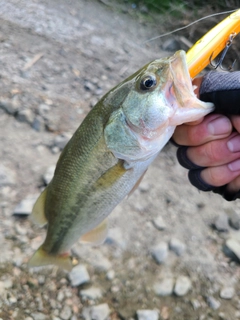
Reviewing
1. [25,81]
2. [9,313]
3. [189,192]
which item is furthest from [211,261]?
[25,81]

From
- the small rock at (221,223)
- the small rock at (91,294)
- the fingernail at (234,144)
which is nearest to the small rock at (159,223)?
the small rock at (221,223)

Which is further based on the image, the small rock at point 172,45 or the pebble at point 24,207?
the small rock at point 172,45

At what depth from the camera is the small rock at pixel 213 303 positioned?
9.14 feet

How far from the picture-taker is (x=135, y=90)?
6.18ft

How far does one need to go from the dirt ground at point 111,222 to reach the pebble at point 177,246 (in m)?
0.02

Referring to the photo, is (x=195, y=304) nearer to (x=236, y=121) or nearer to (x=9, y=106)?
(x=236, y=121)

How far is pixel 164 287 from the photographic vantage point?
9.29 feet

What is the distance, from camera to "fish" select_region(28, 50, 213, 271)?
1.75 m

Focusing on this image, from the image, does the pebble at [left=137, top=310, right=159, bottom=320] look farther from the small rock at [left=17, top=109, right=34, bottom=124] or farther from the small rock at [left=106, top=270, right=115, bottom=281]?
the small rock at [left=17, top=109, right=34, bottom=124]

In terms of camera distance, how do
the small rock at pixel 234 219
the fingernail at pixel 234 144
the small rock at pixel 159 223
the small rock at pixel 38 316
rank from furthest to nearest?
the small rock at pixel 234 219 → the small rock at pixel 159 223 → the small rock at pixel 38 316 → the fingernail at pixel 234 144

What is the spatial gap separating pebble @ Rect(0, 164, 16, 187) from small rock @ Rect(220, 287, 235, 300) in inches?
72.5

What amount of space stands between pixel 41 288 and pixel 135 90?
1.57m

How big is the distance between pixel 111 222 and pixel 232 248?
38.5 inches

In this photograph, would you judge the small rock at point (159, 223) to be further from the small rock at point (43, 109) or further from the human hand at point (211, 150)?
the small rock at point (43, 109)
